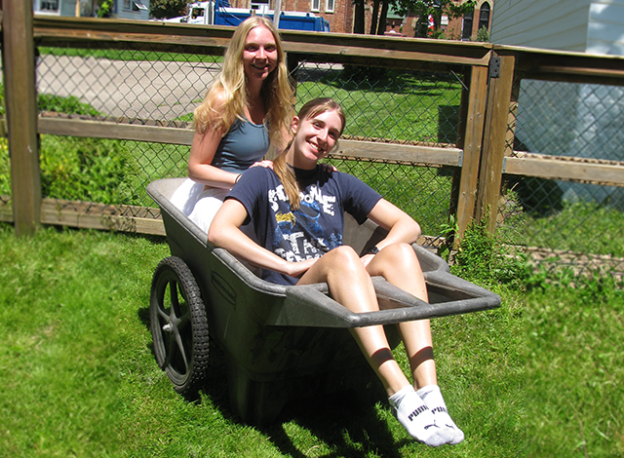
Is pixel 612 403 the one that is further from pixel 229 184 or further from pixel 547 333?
pixel 229 184

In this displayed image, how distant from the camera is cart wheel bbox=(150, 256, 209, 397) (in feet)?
7.72

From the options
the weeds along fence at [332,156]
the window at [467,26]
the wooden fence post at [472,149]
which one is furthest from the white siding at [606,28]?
the window at [467,26]

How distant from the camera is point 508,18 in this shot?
12.2 meters

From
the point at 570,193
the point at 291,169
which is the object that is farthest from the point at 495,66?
the point at 570,193

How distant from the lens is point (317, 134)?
2.31 m

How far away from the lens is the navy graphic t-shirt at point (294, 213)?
229 centimetres

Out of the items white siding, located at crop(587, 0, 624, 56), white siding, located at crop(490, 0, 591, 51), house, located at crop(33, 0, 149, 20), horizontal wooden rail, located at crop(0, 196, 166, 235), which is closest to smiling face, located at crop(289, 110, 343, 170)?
house, located at crop(33, 0, 149, 20)

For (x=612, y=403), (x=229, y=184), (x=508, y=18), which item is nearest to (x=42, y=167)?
(x=229, y=184)

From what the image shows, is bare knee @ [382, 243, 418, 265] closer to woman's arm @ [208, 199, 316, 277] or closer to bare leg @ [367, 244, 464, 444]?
bare leg @ [367, 244, 464, 444]

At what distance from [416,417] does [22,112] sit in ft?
12.1

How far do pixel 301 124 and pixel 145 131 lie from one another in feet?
6.85

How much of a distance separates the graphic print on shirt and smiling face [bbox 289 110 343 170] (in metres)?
0.18

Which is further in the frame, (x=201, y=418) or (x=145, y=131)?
(x=145, y=131)

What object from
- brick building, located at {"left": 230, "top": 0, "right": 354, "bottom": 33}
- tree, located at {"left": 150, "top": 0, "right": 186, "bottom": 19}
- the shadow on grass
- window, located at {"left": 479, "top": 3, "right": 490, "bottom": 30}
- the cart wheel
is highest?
window, located at {"left": 479, "top": 3, "right": 490, "bottom": 30}
